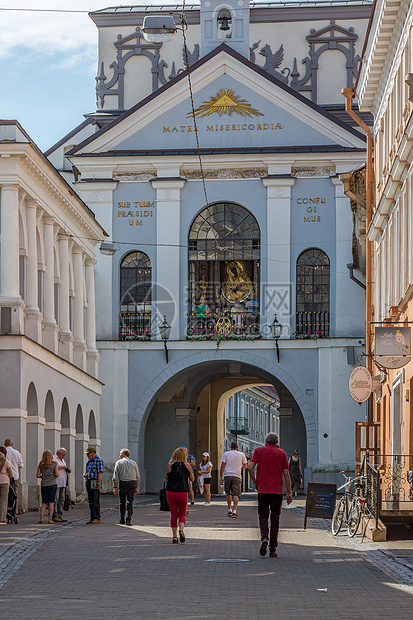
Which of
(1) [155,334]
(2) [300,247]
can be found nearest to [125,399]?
(1) [155,334]

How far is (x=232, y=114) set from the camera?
3991 centimetres

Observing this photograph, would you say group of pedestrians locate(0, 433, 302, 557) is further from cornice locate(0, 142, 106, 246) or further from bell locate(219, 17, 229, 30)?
bell locate(219, 17, 229, 30)

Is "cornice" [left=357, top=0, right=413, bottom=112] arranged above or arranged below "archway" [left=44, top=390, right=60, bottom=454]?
above

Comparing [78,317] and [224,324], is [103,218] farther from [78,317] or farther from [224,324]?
[78,317]

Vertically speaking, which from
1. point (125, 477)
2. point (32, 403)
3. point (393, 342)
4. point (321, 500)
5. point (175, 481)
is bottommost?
point (321, 500)

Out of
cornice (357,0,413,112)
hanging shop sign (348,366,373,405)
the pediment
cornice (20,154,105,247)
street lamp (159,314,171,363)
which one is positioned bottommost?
hanging shop sign (348,366,373,405)

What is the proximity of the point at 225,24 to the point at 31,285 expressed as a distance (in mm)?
15879

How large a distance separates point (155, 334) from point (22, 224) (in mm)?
11555

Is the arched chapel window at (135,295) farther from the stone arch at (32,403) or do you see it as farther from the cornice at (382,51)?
the cornice at (382,51)

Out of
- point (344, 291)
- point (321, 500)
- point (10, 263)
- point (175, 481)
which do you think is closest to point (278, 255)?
point (344, 291)

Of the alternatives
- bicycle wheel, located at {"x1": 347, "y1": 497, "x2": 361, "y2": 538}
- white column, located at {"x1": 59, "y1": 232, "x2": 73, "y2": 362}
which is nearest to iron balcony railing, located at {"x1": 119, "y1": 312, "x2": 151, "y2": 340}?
white column, located at {"x1": 59, "y1": 232, "x2": 73, "y2": 362}

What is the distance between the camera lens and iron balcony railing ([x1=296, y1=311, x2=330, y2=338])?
3925cm

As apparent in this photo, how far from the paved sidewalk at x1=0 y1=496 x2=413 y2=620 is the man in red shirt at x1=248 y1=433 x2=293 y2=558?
1.14 ft

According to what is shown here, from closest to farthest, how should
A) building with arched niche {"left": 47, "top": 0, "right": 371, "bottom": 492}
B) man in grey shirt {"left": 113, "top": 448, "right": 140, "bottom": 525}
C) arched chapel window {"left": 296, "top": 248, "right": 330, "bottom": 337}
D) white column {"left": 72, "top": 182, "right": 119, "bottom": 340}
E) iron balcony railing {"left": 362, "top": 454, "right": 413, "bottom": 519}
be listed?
iron balcony railing {"left": 362, "top": 454, "right": 413, "bottom": 519} → man in grey shirt {"left": 113, "top": 448, "right": 140, "bottom": 525} → building with arched niche {"left": 47, "top": 0, "right": 371, "bottom": 492} → arched chapel window {"left": 296, "top": 248, "right": 330, "bottom": 337} → white column {"left": 72, "top": 182, "right": 119, "bottom": 340}
